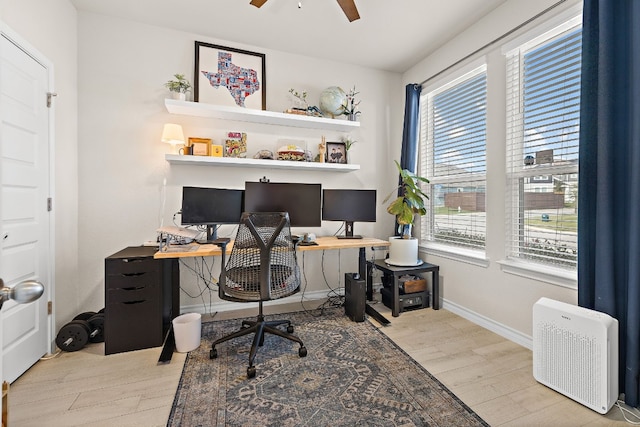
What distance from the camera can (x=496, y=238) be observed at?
2.56m

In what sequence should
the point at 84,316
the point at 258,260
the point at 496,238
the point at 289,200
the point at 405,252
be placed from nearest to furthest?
the point at 258,260 < the point at 84,316 < the point at 496,238 < the point at 289,200 < the point at 405,252

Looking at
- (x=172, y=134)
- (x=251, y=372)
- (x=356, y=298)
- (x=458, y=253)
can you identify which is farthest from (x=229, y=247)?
(x=458, y=253)

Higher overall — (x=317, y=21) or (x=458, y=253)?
(x=317, y=21)

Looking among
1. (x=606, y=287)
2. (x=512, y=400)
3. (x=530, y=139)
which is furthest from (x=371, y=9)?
(x=512, y=400)

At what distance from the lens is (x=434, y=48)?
124 inches

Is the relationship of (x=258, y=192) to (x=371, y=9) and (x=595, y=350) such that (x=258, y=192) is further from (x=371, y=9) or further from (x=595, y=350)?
(x=595, y=350)

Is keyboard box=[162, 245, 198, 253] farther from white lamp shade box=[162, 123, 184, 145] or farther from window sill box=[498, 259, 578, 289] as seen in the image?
window sill box=[498, 259, 578, 289]

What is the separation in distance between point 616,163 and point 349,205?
199cm

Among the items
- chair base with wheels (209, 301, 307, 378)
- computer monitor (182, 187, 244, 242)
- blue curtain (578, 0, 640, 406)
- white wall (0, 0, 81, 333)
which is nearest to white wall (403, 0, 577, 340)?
blue curtain (578, 0, 640, 406)

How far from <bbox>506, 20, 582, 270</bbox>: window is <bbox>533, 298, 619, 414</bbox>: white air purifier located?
53 cm

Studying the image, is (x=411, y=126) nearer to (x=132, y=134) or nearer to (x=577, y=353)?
(x=577, y=353)

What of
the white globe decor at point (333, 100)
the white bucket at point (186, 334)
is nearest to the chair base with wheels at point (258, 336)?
the white bucket at point (186, 334)

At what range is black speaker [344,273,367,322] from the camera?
273 cm

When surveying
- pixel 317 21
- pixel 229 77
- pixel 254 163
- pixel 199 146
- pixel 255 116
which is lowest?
pixel 254 163
